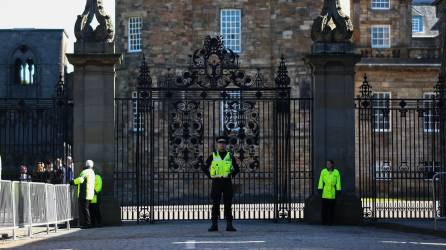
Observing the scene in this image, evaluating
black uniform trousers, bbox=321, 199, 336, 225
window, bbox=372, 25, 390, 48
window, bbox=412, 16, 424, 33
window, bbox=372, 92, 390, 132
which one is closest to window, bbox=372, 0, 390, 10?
window, bbox=372, 25, 390, 48

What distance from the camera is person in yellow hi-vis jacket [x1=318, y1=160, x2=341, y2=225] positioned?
22.7m

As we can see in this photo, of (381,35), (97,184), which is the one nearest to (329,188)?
(97,184)

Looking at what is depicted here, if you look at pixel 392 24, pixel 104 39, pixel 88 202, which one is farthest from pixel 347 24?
pixel 392 24

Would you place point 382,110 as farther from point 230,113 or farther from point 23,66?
point 23,66

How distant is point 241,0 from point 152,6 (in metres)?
3.82

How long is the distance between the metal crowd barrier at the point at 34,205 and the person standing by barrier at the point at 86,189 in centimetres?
23

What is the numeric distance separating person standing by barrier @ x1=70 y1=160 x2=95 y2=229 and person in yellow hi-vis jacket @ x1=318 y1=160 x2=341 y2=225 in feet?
16.3

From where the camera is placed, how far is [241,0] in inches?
1767

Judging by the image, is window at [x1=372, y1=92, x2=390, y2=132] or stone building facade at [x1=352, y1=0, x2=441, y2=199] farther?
stone building facade at [x1=352, y1=0, x2=441, y2=199]

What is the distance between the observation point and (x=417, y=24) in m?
75.1

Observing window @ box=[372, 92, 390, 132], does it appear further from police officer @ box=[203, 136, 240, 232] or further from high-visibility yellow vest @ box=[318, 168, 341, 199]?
police officer @ box=[203, 136, 240, 232]

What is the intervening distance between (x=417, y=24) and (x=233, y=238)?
197 feet

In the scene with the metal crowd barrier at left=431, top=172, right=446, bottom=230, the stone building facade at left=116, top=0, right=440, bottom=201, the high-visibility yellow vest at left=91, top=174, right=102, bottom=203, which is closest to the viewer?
the metal crowd barrier at left=431, top=172, right=446, bottom=230

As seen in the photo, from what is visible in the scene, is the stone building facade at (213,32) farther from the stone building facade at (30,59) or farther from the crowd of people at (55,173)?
the stone building facade at (30,59)
